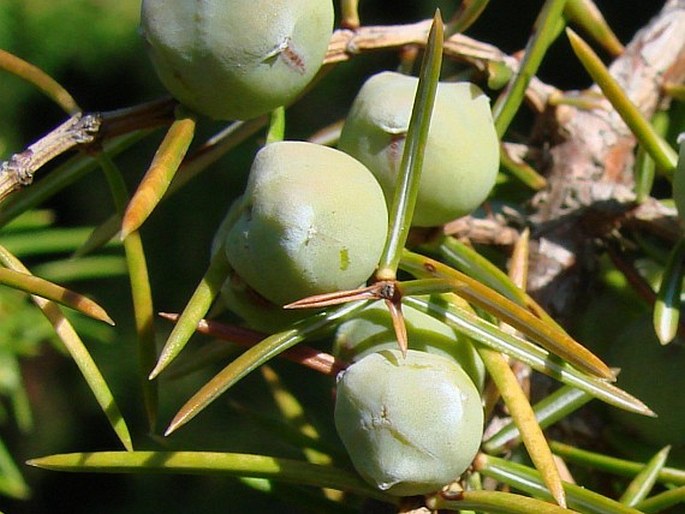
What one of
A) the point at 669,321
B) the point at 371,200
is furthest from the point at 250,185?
the point at 669,321

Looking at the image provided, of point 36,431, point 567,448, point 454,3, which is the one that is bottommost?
point 567,448

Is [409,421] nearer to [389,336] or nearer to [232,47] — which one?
[389,336]

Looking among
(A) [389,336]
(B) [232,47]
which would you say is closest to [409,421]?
(A) [389,336]

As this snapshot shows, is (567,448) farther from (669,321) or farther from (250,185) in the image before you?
(250,185)

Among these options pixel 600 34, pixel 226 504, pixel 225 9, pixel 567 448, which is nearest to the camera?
pixel 225 9

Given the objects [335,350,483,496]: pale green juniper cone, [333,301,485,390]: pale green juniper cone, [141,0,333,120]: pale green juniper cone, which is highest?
[141,0,333,120]: pale green juniper cone
